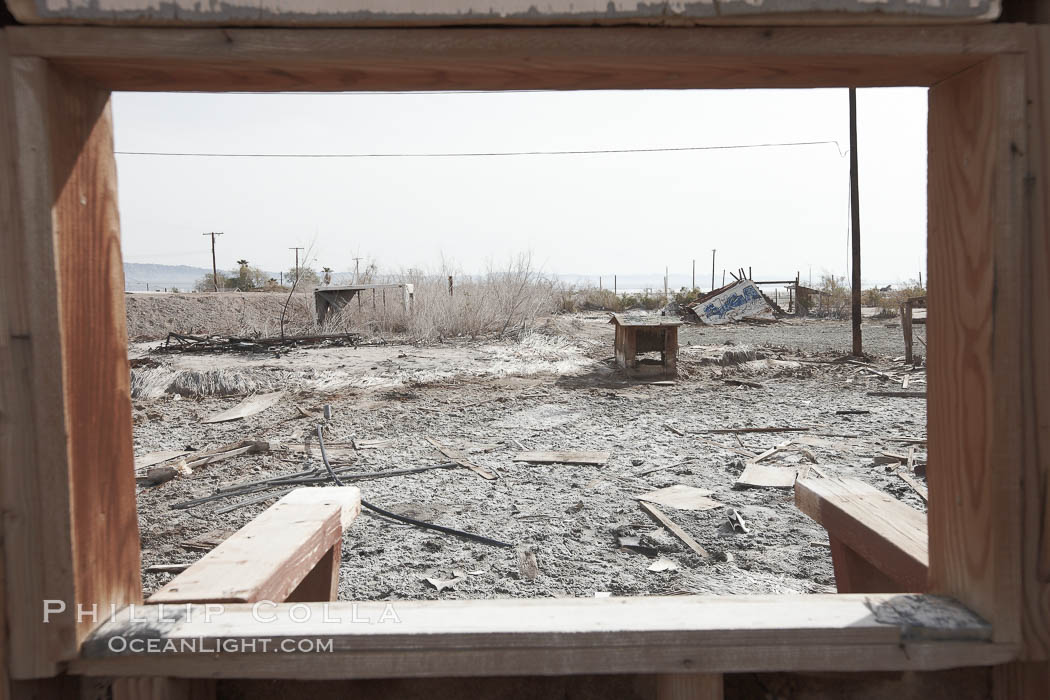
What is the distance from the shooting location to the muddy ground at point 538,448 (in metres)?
3.99

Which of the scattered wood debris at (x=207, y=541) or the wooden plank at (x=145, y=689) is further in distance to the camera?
the scattered wood debris at (x=207, y=541)

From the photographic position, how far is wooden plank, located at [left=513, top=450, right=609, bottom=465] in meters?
6.31

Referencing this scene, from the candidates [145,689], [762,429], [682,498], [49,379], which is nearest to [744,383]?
[762,429]

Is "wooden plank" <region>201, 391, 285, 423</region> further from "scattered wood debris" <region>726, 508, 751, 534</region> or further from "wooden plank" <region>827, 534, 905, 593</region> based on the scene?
"wooden plank" <region>827, 534, 905, 593</region>

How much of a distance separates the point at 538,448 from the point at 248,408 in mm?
4208

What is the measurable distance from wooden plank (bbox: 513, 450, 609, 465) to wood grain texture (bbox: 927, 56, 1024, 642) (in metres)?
5.09

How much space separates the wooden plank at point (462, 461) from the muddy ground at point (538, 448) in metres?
0.09

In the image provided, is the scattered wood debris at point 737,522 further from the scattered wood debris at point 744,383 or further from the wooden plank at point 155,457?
the scattered wood debris at point 744,383

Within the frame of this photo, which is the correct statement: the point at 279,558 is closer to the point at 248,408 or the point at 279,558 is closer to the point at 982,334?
the point at 982,334

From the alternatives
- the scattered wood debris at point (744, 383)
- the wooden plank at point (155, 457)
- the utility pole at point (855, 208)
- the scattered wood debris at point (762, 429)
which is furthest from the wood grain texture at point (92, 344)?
the utility pole at point (855, 208)

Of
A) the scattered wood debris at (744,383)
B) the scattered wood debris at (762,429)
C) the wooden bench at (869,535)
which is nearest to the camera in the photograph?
the wooden bench at (869,535)

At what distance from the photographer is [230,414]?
27.9 feet

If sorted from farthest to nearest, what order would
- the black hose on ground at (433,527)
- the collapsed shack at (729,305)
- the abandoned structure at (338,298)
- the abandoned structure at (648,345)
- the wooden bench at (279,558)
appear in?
the collapsed shack at (729,305)
the abandoned structure at (338,298)
the abandoned structure at (648,345)
the black hose on ground at (433,527)
the wooden bench at (279,558)

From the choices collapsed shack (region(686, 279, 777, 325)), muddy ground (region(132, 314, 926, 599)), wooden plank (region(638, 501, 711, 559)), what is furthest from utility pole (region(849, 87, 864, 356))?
collapsed shack (region(686, 279, 777, 325))
